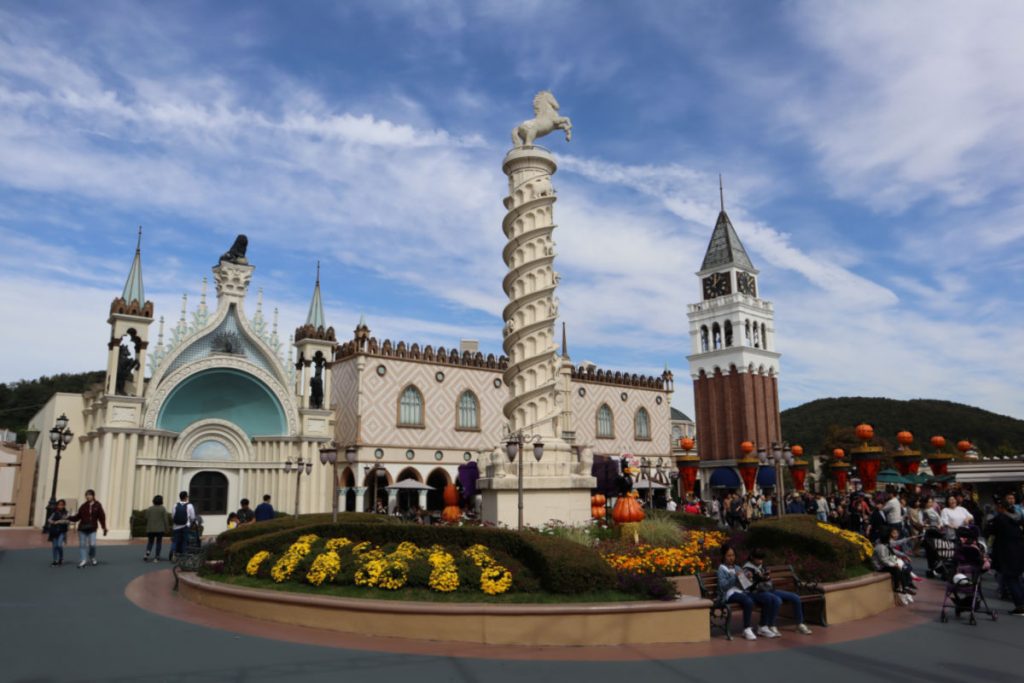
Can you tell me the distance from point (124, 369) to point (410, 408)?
1259 cm

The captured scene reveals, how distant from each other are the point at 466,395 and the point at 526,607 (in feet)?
95.1

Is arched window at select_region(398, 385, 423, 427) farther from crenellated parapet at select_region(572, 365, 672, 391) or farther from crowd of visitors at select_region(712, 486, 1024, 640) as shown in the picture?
crowd of visitors at select_region(712, 486, 1024, 640)

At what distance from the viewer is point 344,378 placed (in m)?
35.4

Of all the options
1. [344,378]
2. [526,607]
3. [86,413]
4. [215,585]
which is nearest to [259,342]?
[344,378]

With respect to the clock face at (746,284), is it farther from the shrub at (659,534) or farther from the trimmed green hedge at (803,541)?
the trimmed green hedge at (803,541)

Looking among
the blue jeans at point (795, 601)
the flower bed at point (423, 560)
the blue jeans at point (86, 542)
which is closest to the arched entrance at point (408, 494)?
the blue jeans at point (86, 542)

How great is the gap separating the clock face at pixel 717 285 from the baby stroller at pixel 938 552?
44.2m

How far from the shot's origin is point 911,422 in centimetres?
9069

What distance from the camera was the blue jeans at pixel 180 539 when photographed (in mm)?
17203

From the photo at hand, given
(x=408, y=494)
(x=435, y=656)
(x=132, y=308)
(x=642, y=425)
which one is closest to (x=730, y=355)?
(x=642, y=425)

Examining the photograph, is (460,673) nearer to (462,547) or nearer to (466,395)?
(462,547)

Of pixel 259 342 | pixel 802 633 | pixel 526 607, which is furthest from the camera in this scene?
pixel 259 342

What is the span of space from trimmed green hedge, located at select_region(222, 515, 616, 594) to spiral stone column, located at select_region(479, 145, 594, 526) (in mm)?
4676

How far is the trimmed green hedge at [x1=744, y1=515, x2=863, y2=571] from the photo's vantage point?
10.9 metres
